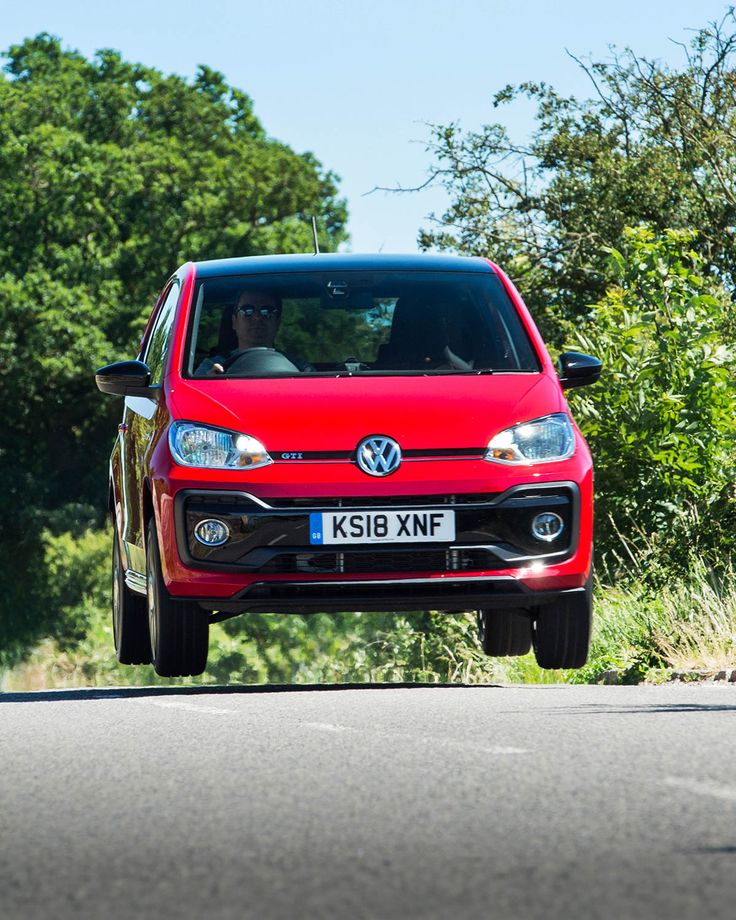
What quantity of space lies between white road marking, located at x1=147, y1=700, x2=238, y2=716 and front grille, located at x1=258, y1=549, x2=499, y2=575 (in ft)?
2.21

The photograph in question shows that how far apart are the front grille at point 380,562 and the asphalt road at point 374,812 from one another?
2.11ft

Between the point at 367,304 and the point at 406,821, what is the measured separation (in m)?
5.28

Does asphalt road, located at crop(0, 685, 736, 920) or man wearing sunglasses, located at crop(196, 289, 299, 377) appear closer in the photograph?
asphalt road, located at crop(0, 685, 736, 920)

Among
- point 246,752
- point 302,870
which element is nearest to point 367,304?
point 246,752

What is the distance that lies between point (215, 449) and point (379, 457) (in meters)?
0.77

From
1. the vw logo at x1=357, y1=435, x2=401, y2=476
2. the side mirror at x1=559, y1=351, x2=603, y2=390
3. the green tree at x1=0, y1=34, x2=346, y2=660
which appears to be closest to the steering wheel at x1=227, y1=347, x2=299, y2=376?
the vw logo at x1=357, y1=435, x2=401, y2=476

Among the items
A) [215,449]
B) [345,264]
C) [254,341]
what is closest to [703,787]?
[215,449]

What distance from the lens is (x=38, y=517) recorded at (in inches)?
1617

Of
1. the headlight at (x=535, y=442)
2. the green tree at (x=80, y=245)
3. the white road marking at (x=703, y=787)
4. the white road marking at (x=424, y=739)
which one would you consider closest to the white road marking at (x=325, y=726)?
the white road marking at (x=424, y=739)

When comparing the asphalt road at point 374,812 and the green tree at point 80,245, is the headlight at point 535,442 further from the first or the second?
the green tree at point 80,245

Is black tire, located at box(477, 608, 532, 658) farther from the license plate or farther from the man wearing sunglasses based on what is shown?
the man wearing sunglasses

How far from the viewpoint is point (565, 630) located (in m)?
9.55

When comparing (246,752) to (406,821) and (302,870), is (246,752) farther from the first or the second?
(302,870)

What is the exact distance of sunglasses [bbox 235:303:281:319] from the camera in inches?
400
